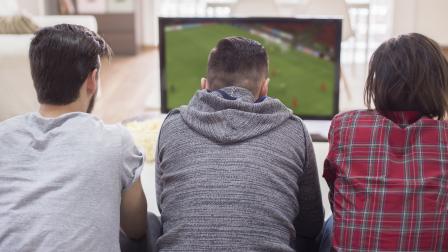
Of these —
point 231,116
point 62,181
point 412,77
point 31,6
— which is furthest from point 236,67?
point 31,6

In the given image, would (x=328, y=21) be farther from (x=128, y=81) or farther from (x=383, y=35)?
(x=383, y=35)

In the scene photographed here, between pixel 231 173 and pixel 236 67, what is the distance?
1.04 ft

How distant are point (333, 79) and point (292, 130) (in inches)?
42.4

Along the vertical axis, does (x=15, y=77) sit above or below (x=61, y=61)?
below

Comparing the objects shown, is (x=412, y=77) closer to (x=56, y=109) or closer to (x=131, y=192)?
(x=131, y=192)

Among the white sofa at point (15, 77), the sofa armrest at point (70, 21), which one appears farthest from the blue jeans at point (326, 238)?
the sofa armrest at point (70, 21)

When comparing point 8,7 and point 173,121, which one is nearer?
point 173,121

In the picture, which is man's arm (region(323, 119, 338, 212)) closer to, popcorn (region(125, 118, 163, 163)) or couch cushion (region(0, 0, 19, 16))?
popcorn (region(125, 118, 163, 163))

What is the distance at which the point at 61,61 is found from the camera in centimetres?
144

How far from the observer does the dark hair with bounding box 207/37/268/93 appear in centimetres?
159

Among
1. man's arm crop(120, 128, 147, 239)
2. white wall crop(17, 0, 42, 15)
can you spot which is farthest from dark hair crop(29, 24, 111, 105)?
white wall crop(17, 0, 42, 15)

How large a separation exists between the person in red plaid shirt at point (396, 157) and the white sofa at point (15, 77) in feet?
7.91

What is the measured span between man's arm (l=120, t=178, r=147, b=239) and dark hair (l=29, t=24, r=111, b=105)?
254 mm

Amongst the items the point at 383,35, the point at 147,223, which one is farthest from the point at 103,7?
the point at 147,223
